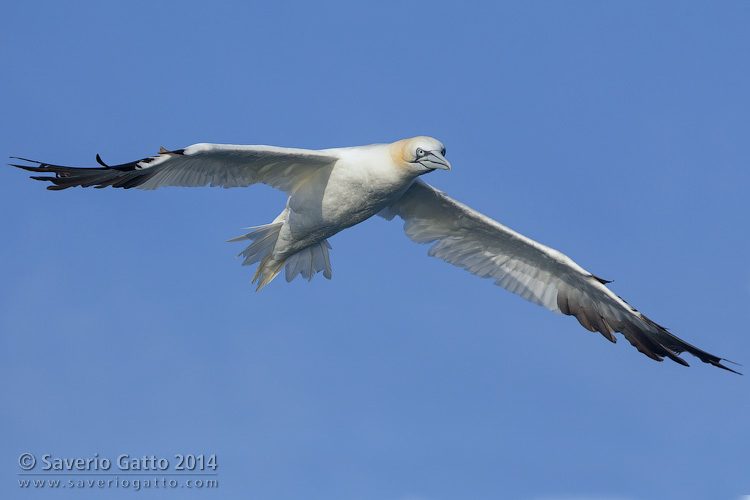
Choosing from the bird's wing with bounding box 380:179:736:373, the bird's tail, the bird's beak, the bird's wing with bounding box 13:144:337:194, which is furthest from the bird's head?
the bird's tail

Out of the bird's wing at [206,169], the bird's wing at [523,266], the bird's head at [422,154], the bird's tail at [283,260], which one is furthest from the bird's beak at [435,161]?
the bird's tail at [283,260]

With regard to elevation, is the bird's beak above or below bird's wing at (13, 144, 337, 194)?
below

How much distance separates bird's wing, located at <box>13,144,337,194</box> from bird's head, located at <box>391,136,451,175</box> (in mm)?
1179

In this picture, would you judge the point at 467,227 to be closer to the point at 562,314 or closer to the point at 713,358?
the point at 562,314

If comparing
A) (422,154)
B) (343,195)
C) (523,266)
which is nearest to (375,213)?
(343,195)

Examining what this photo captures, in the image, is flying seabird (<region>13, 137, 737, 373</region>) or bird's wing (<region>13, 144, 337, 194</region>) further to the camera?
flying seabird (<region>13, 137, 737, 373</region>)

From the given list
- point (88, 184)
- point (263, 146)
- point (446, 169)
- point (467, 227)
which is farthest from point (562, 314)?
point (88, 184)

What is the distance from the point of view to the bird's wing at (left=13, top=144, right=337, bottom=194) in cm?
1223

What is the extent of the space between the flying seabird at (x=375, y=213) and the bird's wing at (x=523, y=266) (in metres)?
0.02

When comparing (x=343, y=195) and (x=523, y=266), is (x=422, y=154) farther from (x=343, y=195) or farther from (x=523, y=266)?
(x=523, y=266)

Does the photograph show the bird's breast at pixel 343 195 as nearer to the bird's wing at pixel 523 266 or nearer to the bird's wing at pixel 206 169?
the bird's wing at pixel 206 169

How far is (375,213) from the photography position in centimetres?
1382

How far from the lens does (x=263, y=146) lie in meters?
13.0

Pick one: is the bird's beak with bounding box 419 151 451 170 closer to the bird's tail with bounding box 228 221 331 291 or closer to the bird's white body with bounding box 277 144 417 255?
the bird's white body with bounding box 277 144 417 255
